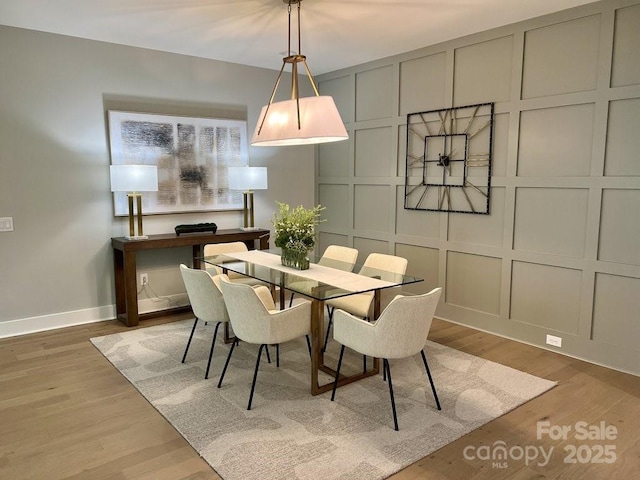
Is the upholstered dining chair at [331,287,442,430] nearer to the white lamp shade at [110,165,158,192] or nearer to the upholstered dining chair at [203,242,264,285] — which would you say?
the upholstered dining chair at [203,242,264,285]

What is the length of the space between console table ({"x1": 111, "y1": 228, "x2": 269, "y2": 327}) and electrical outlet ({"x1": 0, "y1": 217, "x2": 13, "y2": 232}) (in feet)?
2.78

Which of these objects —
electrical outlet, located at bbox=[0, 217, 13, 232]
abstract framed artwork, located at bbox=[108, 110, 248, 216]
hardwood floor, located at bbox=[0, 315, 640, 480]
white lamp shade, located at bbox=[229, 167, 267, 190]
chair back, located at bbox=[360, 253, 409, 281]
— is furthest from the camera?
white lamp shade, located at bbox=[229, 167, 267, 190]

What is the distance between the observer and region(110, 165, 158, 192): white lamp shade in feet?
14.1

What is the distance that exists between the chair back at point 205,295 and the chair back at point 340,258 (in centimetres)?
89

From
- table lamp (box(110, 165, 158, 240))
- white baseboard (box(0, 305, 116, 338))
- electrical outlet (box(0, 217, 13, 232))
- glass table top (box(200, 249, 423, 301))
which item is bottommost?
white baseboard (box(0, 305, 116, 338))

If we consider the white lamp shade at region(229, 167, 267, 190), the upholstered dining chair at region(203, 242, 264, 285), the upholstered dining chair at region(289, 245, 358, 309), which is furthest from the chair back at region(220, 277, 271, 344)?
the white lamp shade at region(229, 167, 267, 190)

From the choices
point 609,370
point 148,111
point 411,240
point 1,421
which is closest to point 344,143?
point 411,240

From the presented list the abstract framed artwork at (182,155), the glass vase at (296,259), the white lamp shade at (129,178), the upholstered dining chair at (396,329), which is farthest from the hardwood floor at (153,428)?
the abstract framed artwork at (182,155)

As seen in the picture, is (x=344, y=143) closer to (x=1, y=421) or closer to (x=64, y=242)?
(x=64, y=242)

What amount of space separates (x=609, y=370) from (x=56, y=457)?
3.68 m

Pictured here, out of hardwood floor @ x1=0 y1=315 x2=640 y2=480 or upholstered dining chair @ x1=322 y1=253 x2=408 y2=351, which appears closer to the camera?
hardwood floor @ x1=0 y1=315 x2=640 y2=480

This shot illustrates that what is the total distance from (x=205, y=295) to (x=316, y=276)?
787 millimetres

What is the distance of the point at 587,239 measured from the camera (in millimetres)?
3584

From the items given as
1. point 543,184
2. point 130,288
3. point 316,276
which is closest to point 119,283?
point 130,288
